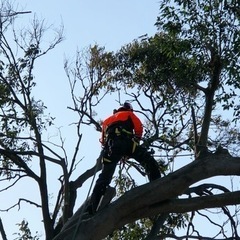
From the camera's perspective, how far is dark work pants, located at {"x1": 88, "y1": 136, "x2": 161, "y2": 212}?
9305 mm

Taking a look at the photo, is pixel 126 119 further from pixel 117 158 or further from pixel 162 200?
pixel 162 200

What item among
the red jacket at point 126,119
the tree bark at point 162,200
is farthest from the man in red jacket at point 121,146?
the tree bark at point 162,200

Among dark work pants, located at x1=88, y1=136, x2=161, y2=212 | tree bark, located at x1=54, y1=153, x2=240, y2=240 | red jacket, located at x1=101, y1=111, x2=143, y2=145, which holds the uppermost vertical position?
red jacket, located at x1=101, y1=111, x2=143, y2=145

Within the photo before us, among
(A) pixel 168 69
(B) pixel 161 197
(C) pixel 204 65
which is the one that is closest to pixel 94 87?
(A) pixel 168 69

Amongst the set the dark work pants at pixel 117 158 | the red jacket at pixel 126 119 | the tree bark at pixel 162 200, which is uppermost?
the red jacket at pixel 126 119

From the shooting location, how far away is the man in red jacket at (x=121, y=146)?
9422 millimetres

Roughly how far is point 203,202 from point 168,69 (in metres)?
5.06

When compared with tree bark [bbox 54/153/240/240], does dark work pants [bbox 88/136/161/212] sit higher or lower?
higher

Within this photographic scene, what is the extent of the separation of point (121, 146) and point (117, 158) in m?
0.16

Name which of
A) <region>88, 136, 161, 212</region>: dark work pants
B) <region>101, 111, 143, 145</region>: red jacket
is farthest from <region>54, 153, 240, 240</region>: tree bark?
<region>101, 111, 143, 145</region>: red jacket

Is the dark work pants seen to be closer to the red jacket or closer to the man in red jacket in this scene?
the man in red jacket

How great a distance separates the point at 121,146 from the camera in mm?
9461

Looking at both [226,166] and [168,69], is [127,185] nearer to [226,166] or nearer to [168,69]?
[168,69]

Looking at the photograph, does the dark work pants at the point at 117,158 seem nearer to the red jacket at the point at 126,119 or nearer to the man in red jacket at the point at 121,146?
the man in red jacket at the point at 121,146
